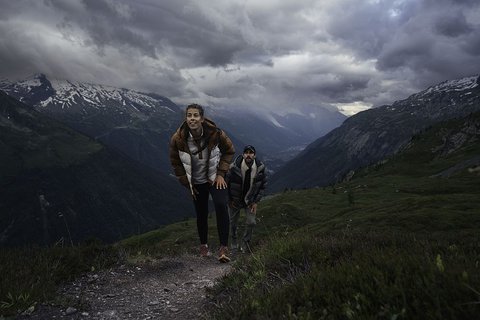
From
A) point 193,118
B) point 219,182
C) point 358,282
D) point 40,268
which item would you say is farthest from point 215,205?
point 358,282

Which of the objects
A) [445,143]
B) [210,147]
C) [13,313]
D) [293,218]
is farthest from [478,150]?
[13,313]

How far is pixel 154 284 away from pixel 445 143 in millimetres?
114743

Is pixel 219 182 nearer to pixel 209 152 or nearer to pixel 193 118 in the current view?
pixel 209 152

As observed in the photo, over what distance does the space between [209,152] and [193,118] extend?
1.05 metres

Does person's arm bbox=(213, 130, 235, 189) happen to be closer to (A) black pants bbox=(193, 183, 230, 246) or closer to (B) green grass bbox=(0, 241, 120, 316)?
(A) black pants bbox=(193, 183, 230, 246)

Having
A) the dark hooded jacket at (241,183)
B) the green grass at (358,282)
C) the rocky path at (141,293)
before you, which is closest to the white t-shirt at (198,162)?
the rocky path at (141,293)

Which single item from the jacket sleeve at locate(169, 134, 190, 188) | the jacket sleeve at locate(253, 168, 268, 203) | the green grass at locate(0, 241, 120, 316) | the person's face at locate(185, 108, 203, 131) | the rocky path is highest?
the person's face at locate(185, 108, 203, 131)

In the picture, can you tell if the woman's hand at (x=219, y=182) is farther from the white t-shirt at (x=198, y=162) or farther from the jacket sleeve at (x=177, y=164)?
the jacket sleeve at (x=177, y=164)

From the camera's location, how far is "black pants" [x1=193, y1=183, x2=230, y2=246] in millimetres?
9961

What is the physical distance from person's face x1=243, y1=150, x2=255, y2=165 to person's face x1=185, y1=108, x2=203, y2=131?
394cm

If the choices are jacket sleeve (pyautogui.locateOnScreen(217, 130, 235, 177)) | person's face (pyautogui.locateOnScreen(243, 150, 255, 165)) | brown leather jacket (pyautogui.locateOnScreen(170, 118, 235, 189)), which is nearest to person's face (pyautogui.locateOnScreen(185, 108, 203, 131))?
brown leather jacket (pyautogui.locateOnScreen(170, 118, 235, 189))

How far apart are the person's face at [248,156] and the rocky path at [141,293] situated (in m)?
3.69

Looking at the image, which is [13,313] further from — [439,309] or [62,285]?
[439,309]

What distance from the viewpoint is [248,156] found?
12938 millimetres
